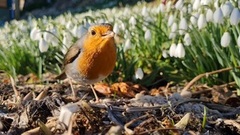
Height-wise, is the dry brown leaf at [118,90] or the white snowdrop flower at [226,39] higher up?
the white snowdrop flower at [226,39]

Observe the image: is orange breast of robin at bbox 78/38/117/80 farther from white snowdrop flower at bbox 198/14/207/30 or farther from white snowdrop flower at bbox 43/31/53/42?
white snowdrop flower at bbox 43/31/53/42

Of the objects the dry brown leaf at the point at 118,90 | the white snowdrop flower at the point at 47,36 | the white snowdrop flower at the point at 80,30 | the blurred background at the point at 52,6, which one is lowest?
the dry brown leaf at the point at 118,90

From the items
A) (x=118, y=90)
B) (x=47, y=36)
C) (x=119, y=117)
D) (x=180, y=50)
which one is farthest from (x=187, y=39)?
(x=119, y=117)

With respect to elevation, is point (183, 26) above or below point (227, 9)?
below

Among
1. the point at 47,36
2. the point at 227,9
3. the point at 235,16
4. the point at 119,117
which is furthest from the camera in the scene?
the point at 47,36

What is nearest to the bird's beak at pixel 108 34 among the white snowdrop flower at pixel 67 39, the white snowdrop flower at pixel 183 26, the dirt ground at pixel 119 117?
the dirt ground at pixel 119 117

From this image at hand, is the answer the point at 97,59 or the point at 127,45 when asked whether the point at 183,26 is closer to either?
the point at 127,45

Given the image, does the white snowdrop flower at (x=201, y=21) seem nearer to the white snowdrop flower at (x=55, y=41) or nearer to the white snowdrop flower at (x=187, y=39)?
the white snowdrop flower at (x=187, y=39)

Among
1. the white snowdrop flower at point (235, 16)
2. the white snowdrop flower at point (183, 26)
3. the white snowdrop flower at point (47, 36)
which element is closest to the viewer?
the white snowdrop flower at point (235, 16)

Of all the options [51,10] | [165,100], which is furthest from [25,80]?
[51,10]
